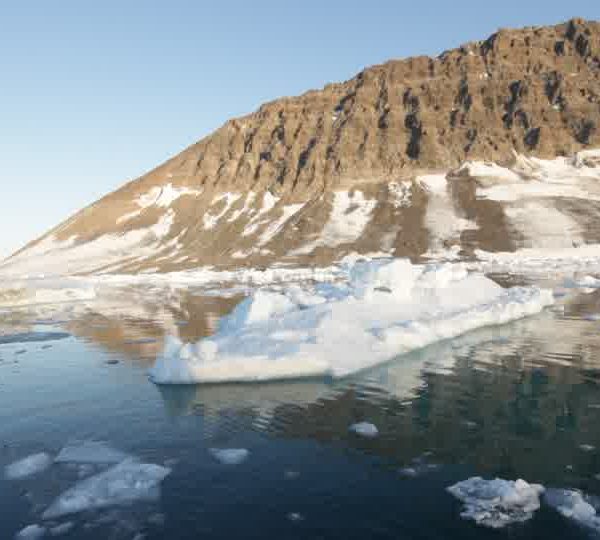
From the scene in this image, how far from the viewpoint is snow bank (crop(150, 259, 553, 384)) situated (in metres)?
24.5

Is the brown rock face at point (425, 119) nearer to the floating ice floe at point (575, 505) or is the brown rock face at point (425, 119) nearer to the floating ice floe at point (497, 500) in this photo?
the floating ice floe at point (497, 500)

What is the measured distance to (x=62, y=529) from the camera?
12.9m

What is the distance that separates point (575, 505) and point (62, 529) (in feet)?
38.7

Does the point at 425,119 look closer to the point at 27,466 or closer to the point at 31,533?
the point at 27,466

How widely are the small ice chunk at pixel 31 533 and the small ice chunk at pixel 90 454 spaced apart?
11.7 feet

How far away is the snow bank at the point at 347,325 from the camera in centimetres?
2455

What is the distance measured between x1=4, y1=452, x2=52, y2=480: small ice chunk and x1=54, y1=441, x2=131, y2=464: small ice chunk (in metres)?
0.37

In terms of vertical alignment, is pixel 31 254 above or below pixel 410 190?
below

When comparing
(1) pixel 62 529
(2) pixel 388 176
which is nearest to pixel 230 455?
(1) pixel 62 529

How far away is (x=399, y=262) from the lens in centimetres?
→ 3753

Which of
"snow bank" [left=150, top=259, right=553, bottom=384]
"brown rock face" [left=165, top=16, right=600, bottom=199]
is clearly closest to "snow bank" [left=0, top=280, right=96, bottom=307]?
"snow bank" [left=150, top=259, right=553, bottom=384]

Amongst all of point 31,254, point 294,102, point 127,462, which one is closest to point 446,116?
point 294,102

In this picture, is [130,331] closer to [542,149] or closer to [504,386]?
[504,386]

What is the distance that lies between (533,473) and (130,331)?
31232mm
